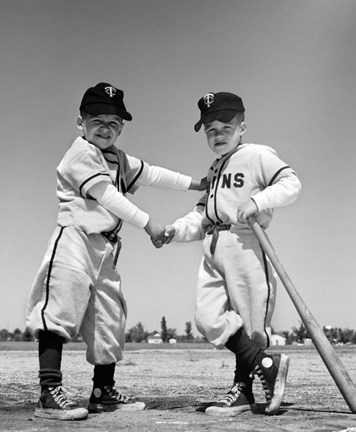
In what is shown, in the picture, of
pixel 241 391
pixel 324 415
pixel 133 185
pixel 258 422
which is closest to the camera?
pixel 258 422

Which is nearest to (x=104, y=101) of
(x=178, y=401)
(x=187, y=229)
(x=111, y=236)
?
(x=111, y=236)

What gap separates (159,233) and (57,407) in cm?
119

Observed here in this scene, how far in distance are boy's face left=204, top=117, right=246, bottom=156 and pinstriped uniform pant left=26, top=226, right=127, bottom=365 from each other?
0.92 metres

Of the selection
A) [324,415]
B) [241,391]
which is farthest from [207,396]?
[324,415]

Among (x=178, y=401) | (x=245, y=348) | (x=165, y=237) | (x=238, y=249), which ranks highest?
(x=165, y=237)

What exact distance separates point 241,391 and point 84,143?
177 centimetres

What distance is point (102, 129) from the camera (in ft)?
13.9

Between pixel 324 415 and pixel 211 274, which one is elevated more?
pixel 211 274

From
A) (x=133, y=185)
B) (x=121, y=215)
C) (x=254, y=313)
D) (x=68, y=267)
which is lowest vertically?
(x=254, y=313)

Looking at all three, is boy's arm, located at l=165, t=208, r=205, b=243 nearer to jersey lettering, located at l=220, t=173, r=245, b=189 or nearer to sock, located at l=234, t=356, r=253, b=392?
jersey lettering, located at l=220, t=173, r=245, b=189

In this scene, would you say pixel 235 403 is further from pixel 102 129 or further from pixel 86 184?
pixel 102 129

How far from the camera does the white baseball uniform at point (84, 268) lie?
396cm

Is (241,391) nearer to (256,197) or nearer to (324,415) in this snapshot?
(324,415)

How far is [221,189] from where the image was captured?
4090 mm
